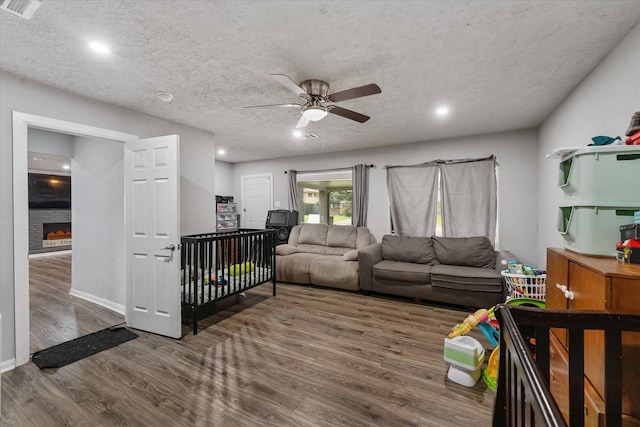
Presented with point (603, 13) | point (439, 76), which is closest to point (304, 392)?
point (439, 76)

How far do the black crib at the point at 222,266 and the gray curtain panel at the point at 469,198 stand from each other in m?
2.96

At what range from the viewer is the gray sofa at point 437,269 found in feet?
10.9

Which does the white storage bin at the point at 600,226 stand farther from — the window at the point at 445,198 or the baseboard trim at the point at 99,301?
the baseboard trim at the point at 99,301

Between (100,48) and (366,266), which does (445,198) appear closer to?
(366,266)

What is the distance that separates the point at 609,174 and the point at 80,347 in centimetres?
424

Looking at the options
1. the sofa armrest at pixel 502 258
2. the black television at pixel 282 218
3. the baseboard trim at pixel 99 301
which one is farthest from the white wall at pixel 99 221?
the sofa armrest at pixel 502 258

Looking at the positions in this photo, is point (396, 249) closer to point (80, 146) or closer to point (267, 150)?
point (267, 150)

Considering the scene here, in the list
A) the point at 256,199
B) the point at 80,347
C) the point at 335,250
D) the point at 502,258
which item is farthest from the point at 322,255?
the point at 80,347

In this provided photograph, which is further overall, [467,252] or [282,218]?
[282,218]

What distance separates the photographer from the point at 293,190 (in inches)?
232

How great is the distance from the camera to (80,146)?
12.3 feet

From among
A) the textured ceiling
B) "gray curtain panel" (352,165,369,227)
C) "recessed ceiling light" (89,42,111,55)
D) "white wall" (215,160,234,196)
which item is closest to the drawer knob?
the textured ceiling

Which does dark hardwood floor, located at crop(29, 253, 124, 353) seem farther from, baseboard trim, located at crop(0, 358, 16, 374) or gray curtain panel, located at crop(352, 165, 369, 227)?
gray curtain panel, located at crop(352, 165, 369, 227)

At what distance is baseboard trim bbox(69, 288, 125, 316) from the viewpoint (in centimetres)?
335
